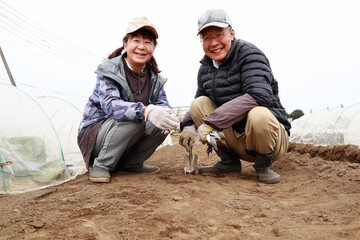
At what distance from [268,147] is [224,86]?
0.64 meters

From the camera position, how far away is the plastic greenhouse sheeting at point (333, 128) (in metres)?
4.88

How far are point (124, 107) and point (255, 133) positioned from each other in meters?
1.07

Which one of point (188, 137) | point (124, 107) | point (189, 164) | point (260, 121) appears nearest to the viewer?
point (260, 121)

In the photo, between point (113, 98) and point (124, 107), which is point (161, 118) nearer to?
point (124, 107)

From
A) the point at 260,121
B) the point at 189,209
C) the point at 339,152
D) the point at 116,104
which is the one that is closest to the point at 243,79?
the point at 260,121

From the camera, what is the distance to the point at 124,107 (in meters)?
2.21

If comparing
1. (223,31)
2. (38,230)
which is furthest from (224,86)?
(38,230)

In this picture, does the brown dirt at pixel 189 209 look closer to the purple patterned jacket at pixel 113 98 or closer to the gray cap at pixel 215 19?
the purple patterned jacket at pixel 113 98

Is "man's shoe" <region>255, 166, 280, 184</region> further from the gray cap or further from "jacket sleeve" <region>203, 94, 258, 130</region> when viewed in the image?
the gray cap

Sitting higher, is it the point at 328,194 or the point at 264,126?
the point at 264,126

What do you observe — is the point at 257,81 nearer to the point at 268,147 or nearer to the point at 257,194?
the point at 268,147

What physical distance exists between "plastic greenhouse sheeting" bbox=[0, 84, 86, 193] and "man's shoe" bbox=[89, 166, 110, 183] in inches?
17.7

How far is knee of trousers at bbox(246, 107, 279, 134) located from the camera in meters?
2.09

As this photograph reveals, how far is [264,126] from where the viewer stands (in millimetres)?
2102
